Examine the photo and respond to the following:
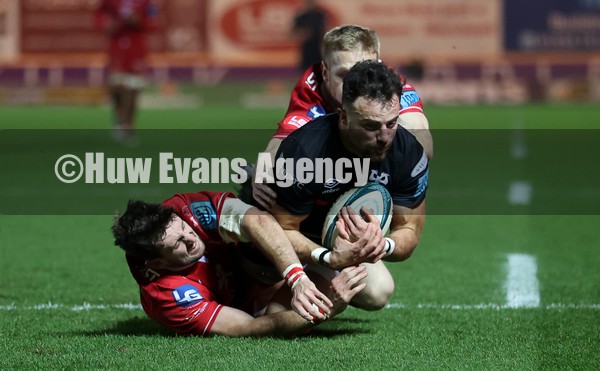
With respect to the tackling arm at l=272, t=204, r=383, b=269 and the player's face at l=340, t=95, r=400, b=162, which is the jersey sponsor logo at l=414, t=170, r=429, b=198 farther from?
the tackling arm at l=272, t=204, r=383, b=269

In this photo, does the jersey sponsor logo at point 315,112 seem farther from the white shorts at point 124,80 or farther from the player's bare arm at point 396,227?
the white shorts at point 124,80

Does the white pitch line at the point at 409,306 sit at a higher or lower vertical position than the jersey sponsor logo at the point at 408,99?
lower

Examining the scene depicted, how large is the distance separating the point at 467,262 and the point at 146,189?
16.2ft

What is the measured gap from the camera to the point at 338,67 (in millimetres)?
5934


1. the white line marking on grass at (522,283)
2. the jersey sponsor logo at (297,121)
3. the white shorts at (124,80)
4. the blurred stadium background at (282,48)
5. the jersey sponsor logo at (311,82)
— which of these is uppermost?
the jersey sponsor logo at (311,82)

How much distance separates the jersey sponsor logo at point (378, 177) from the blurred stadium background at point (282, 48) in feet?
73.5

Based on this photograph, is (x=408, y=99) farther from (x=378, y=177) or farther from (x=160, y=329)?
(x=160, y=329)

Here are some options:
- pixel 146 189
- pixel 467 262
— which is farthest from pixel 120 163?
pixel 467 262

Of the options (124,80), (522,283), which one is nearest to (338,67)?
(522,283)

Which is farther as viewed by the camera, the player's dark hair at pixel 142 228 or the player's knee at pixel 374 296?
the player's knee at pixel 374 296

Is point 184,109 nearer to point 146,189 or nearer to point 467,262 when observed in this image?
point 146,189

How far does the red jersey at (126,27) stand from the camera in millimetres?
17141

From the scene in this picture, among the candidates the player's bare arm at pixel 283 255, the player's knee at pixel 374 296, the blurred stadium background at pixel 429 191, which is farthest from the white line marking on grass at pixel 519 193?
the player's bare arm at pixel 283 255

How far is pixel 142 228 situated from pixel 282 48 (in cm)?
2479
